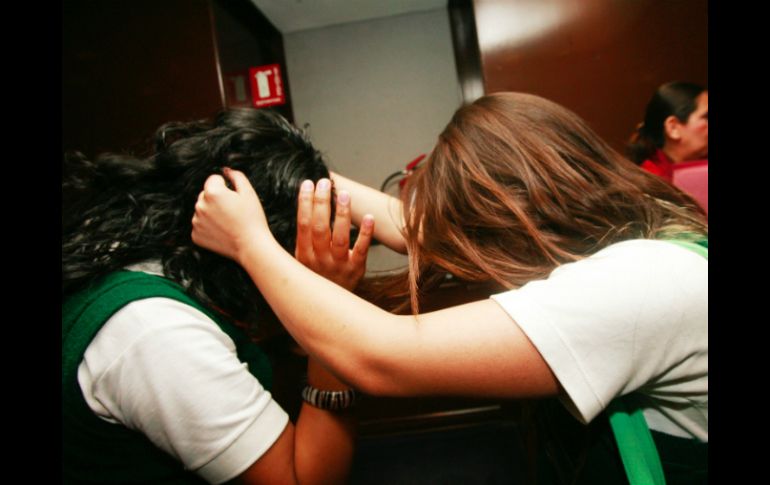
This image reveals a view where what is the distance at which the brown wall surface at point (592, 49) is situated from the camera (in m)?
2.13

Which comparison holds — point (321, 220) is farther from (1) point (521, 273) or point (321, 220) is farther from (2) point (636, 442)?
(2) point (636, 442)

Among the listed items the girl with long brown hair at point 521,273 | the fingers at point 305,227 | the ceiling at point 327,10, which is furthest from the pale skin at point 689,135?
the fingers at point 305,227

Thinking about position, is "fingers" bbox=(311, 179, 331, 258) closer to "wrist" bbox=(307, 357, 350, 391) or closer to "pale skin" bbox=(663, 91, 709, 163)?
"wrist" bbox=(307, 357, 350, 391)

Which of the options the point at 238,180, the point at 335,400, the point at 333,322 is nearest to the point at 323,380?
the point at 335,400

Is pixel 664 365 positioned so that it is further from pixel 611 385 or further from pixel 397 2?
pixel 397 2

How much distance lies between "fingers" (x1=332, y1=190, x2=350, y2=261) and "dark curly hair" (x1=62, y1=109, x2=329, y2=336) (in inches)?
5.5

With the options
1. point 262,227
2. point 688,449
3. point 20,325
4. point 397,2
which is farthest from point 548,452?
point 397,2

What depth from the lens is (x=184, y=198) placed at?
0.79 meters

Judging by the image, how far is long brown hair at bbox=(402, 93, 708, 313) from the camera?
0.68 m

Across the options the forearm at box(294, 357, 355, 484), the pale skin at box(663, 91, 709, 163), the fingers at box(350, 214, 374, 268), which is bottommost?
the forearm at box(294, 357, 355, 484)

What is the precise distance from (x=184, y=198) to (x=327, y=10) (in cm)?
265

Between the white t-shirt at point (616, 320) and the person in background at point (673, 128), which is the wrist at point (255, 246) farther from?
the person in background at point (673, 128)

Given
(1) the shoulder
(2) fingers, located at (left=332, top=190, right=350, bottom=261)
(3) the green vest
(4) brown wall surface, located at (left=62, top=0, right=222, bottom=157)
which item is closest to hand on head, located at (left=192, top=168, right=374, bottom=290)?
(2) fingers, located at (left=332, top=190, right=350, bottom=261)
